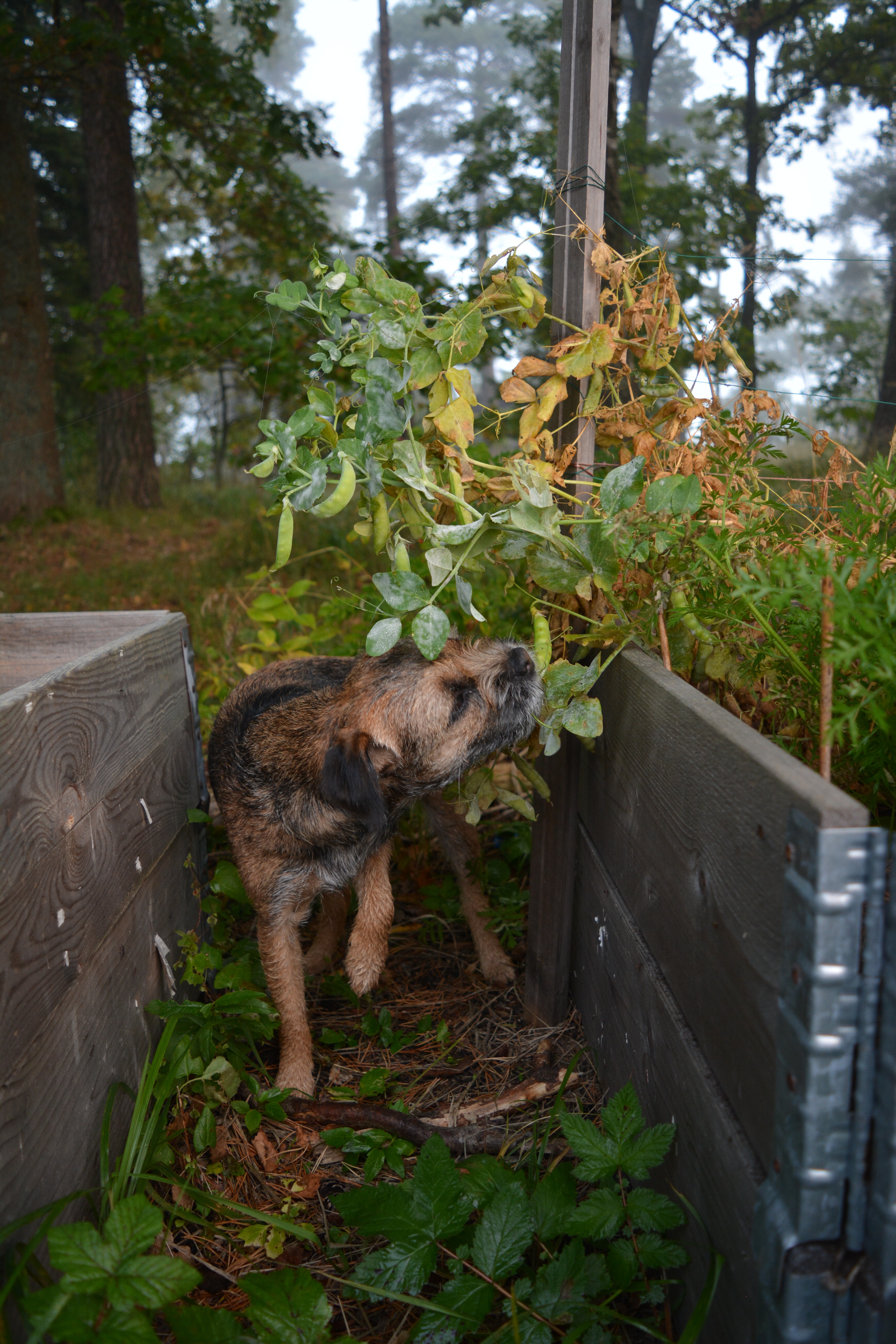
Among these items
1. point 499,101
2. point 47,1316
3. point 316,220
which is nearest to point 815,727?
point 47,1316

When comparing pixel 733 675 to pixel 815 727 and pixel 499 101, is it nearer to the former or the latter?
pixel 815 727

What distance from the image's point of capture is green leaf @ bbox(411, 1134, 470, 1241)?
1631 millimetres

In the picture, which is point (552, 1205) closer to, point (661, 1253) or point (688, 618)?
point (661, 1253)

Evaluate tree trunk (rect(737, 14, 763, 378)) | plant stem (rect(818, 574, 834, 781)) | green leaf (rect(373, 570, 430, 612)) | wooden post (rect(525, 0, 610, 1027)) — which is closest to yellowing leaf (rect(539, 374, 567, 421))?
wooden post (rect(525, 0, 610, 1027))

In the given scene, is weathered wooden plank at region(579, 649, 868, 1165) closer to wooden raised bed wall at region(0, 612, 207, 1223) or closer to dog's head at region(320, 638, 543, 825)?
dog's head at region(320, 638, 543, 825)

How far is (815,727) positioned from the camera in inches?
60.9

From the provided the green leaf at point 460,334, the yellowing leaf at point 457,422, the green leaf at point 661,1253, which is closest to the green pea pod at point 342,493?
the yellowing leaf at point 457,422

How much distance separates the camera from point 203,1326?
1348mm

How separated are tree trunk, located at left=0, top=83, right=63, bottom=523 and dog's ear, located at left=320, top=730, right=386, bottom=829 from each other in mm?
9317

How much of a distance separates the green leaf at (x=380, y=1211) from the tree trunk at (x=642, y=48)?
11600mm

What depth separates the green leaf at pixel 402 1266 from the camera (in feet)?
5.14

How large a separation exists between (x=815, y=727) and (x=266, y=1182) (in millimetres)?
1788

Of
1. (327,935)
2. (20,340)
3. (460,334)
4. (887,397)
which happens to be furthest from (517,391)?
(20,340)

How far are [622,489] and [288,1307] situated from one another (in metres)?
1.72
